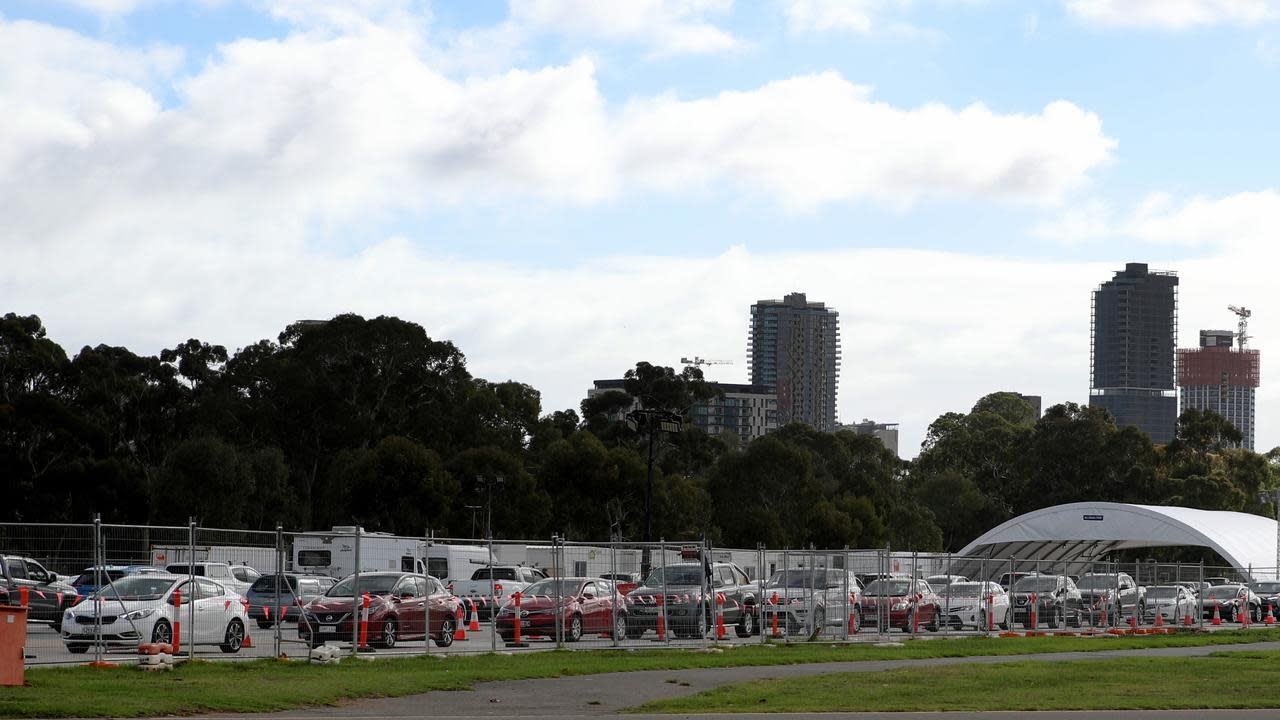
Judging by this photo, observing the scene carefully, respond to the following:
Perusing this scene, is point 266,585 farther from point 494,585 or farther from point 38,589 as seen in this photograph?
point 494,585

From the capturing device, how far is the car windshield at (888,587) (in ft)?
112

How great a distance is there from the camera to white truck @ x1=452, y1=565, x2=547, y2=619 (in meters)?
33.5

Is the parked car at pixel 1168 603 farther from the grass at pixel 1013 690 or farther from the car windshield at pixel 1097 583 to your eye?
the grass at pixel 1013 690

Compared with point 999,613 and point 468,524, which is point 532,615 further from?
point 468,524

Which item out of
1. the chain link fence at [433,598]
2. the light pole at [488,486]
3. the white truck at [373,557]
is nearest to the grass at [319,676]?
the chain link fence at [433,598]

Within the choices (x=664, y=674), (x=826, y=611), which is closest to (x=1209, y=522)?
(x=826, y=611)

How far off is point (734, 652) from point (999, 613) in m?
14.1

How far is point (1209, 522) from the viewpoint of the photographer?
7575 cm

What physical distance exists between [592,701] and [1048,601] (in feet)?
83.7

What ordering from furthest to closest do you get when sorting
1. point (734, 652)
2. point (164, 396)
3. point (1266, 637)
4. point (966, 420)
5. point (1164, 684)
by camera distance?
point (966, 420)
point (164, 396)
point (1266, 637)
point (734, 652)
point (1164, 684)

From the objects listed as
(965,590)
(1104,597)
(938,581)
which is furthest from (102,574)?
(1104,597)

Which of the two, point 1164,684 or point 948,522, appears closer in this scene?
point 1164,684

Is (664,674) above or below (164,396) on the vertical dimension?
below

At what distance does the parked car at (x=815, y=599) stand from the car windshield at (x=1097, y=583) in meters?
11.5
